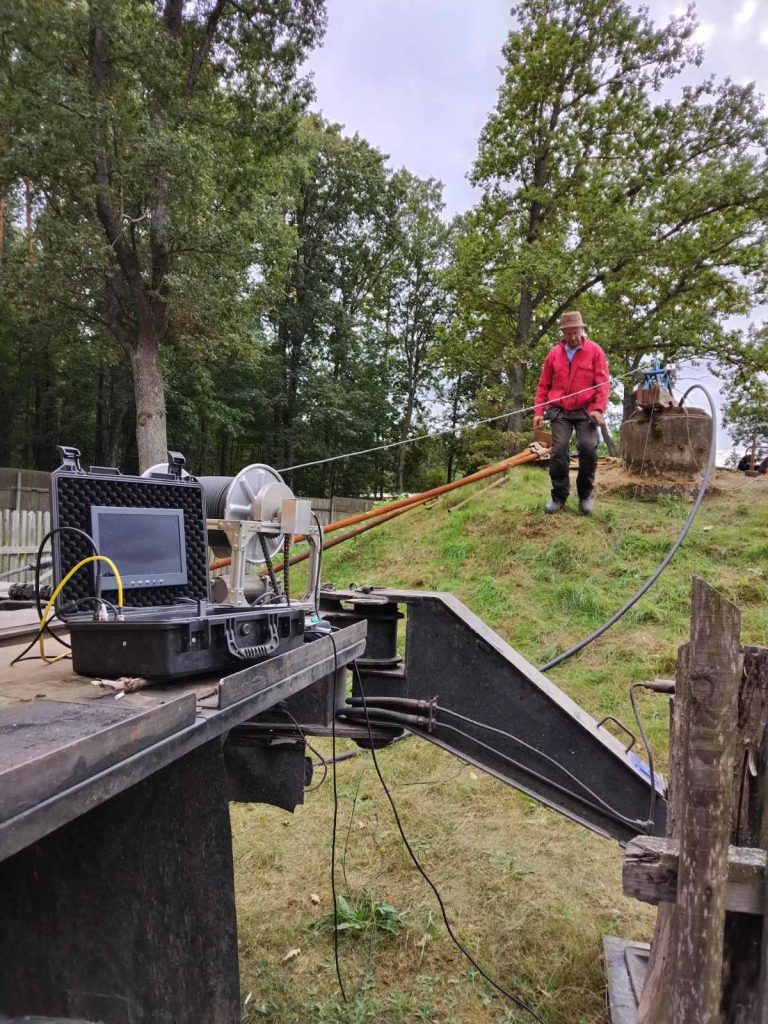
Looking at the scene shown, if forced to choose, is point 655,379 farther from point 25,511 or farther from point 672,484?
point 25,511

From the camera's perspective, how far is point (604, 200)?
1458 cm

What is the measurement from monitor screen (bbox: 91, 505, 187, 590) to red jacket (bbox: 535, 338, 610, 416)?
508 cm

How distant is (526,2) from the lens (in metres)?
15.4

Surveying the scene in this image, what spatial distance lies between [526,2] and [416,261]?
566 inches

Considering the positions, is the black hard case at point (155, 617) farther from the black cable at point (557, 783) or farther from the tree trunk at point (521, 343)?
the tree trunk at point (521, 343)

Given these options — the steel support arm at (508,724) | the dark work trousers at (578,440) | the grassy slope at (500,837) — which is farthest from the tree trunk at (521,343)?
the steel support arm at (508,724)

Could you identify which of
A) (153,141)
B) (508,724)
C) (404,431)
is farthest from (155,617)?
(404,431)

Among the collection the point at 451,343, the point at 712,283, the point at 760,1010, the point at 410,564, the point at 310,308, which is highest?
the point at 310,308

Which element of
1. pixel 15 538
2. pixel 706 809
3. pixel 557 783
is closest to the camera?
pixel 706 809

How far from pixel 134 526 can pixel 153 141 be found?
11.4 meters

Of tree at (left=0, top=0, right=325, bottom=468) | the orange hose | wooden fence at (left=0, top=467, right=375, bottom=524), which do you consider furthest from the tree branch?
the orange hose

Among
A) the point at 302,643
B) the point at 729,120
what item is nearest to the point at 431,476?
the point at 729,120

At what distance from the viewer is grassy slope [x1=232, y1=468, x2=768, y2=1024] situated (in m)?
2.58

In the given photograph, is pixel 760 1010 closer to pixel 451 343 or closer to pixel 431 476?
pixel 451 343
